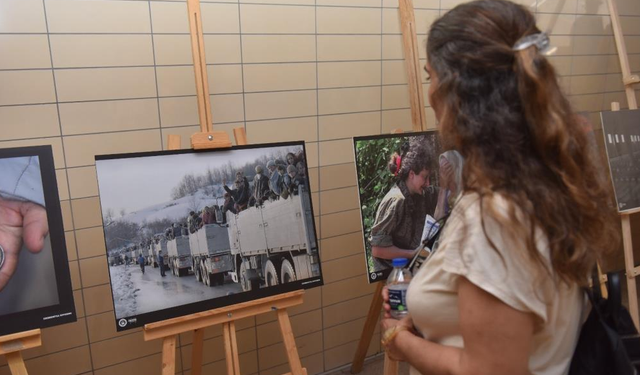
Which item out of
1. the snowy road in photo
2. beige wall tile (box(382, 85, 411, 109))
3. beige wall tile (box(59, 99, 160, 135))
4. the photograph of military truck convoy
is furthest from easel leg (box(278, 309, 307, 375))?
beige wall tile (box(382, 85, 411, 109))

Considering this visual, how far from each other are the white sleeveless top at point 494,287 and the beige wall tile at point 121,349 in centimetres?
149

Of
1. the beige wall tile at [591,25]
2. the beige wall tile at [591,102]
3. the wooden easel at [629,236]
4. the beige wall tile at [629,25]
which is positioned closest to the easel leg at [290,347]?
the wooden easel at [629,236]

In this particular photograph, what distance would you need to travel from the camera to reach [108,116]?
A: 1.91m

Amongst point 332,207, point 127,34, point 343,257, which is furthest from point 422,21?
point 127,34

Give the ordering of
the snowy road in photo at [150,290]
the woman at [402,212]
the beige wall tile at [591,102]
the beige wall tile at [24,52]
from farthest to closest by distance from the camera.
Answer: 1. the beige wall tile at [591,102]
2. the woman at [402,212]
3. the beige wall tile at [24,52]
4. the snowy road in photo at [150,290]

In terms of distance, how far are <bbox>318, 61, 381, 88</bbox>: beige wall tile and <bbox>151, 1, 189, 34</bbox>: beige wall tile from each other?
67 cm

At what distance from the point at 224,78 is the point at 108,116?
513 mm

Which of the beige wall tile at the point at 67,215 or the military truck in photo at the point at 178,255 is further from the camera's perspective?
the beige wall tile at the point at 67,215

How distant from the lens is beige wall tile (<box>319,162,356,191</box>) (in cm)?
242

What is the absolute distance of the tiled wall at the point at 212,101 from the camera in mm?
1808

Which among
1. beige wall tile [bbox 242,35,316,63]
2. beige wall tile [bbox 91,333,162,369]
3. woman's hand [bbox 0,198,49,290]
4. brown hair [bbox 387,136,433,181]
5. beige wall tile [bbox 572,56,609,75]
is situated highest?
beige wall tile [bbox 242,35,316,63]

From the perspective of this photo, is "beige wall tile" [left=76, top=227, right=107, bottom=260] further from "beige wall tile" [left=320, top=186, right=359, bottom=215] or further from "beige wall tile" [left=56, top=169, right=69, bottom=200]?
"beige wall tile" [left=320, top=186, right=359, bottom=215]

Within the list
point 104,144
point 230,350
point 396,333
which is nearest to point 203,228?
point 230,350

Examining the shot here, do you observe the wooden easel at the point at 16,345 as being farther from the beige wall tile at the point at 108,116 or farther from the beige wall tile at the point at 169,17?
the beige wall tile at the point at 169,17
